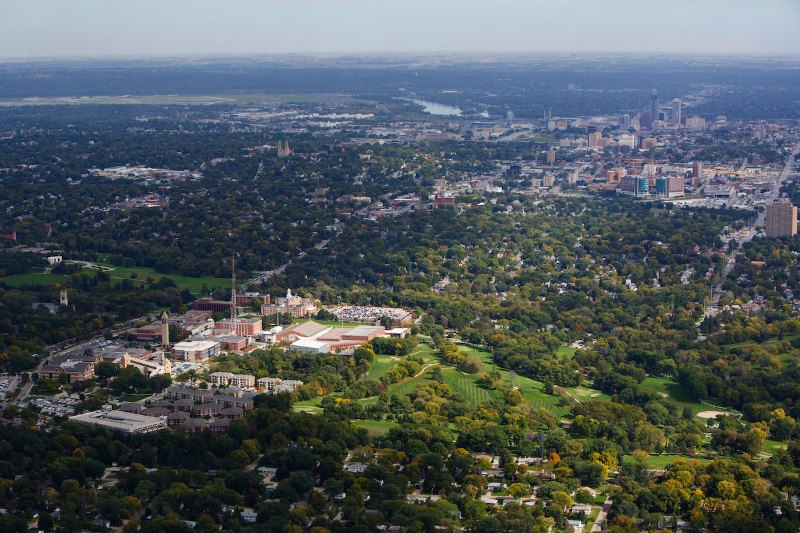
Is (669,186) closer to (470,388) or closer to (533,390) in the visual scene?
(533,390)

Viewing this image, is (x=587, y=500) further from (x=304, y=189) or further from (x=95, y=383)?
(x=304, y=189)

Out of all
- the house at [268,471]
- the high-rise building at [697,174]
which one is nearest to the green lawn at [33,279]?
the house at [268,471]

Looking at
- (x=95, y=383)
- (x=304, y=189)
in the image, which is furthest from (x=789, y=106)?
(x=95, y=383)

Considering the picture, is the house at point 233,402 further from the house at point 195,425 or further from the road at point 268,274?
the road at point 268,274

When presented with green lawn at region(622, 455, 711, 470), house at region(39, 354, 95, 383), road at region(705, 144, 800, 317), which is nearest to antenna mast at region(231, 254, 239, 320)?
house at region(39, 354, 95, 383)

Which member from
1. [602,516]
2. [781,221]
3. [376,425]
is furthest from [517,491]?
[781,221]
